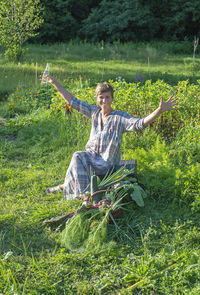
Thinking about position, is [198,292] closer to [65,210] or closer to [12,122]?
[65,210]

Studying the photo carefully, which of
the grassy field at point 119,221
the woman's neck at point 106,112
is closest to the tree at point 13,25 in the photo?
the grassy field at point 119,221

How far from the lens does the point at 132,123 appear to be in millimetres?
3984

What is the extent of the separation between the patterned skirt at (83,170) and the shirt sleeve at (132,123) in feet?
1.47

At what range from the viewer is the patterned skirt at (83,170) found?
413 cm

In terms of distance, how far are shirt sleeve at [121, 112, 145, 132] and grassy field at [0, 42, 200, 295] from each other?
600mm

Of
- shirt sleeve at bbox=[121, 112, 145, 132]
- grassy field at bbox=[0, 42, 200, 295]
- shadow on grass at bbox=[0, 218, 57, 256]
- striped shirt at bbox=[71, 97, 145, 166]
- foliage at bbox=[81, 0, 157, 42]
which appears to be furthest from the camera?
foliage at bbox=[81, 0, 157, 42]

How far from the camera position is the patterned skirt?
13.6ft

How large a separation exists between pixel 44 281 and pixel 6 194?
70.6 inches

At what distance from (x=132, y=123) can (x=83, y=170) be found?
→ 0.71m

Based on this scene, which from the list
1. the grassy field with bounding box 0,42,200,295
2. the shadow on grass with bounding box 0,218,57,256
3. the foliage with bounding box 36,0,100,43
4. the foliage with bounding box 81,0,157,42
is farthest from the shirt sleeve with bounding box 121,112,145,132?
the foliage with bounding box 36,0,100,43

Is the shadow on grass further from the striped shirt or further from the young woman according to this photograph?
the striped shirt

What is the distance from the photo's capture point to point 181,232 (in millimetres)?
3537

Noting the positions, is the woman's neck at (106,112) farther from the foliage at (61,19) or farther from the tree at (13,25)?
the foliage at (61,19)

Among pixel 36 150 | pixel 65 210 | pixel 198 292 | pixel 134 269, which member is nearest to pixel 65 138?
pixel 36 150
